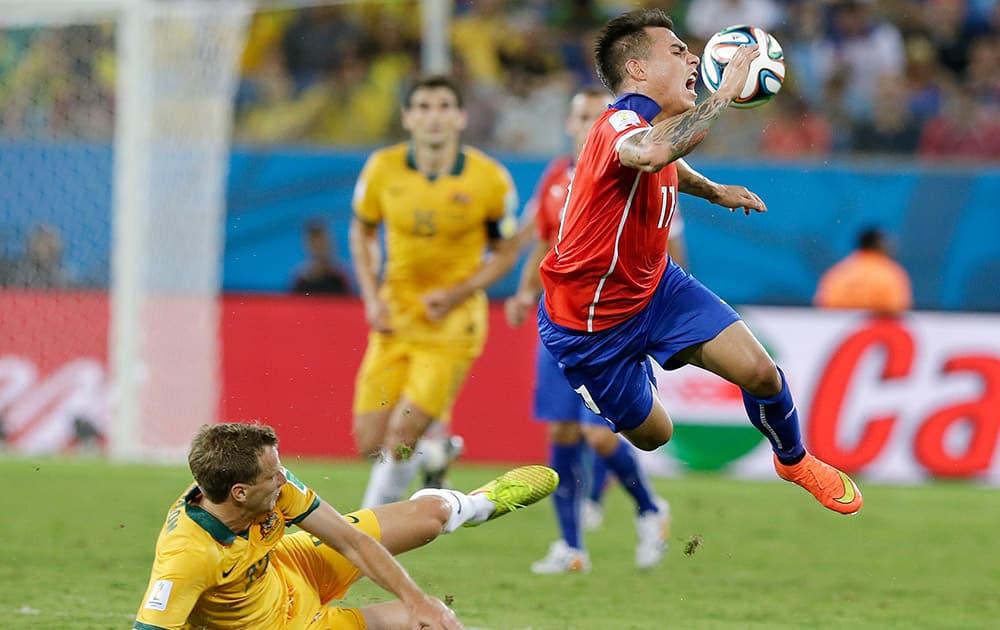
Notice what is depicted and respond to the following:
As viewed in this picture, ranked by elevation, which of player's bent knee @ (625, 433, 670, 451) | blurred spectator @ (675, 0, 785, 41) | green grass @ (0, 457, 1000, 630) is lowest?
green grass @ (0, 457, 1000, 630)

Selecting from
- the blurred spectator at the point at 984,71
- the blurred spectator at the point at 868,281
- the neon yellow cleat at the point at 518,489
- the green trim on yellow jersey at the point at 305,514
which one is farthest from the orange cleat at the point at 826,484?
the blurred spectator at the point at 984,71

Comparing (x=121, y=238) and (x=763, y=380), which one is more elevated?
(x=121, y=238)

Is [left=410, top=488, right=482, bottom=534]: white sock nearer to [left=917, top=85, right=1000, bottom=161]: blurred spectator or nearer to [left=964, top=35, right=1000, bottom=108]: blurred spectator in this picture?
[left=917, top=85, right=1000, bottom=161]: blurred spectator

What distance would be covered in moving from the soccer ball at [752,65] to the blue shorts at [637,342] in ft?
2.95

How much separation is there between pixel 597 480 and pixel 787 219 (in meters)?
5.95

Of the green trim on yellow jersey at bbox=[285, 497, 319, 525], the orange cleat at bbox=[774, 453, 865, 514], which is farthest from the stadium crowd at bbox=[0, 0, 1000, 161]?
the green trim on yellow jersey at bbox=[285, 497, 319, 525]

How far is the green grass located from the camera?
7.18 meters

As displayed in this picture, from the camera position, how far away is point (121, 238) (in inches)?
524

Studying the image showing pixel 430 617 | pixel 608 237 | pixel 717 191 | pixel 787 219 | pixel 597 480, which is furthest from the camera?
pixel 787 219

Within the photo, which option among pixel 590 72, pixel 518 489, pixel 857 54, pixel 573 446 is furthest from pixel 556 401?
pixel 857 54

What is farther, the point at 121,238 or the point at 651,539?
the point at 121,238

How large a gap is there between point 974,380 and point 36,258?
8.39m

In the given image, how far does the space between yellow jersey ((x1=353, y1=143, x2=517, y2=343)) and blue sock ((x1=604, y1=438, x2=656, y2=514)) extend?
1177 mm

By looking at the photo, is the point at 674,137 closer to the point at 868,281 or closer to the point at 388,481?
Result: the point at 388,481
